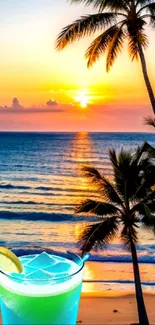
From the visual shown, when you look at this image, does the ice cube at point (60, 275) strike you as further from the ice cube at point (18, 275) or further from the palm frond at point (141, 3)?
the palm frond at point (141, 3)

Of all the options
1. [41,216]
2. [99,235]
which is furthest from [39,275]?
[41,216]

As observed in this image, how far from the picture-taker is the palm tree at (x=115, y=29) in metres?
11.3

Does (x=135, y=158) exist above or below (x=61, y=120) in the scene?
above

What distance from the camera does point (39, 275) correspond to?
1142mm

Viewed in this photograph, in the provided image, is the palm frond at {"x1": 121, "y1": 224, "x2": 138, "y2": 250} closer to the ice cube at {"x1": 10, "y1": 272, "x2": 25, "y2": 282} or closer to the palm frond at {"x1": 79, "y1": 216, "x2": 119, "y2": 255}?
the palm frond at {"x1": 79, "y1": 216, "x2": 119, "y2": 255}

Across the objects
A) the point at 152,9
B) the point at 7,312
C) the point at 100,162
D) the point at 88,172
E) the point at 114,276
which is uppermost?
the point at 152,9

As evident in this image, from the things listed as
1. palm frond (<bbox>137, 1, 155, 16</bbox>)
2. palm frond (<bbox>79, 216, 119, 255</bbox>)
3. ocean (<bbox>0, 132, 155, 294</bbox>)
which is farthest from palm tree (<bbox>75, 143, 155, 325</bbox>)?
palm frond (<bbox>137, 1, 155, 16</bbox>)

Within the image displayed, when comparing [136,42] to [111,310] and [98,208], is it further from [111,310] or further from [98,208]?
[111,310]

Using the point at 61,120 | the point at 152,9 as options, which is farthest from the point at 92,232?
the point at 61,120

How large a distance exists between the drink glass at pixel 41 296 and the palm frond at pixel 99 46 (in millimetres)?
11338

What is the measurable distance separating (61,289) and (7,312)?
0.19 metres

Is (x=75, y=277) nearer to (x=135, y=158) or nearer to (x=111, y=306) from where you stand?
(x=135, y=158)

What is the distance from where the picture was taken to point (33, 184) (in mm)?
41531

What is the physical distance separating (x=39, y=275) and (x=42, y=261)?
0.10 m
